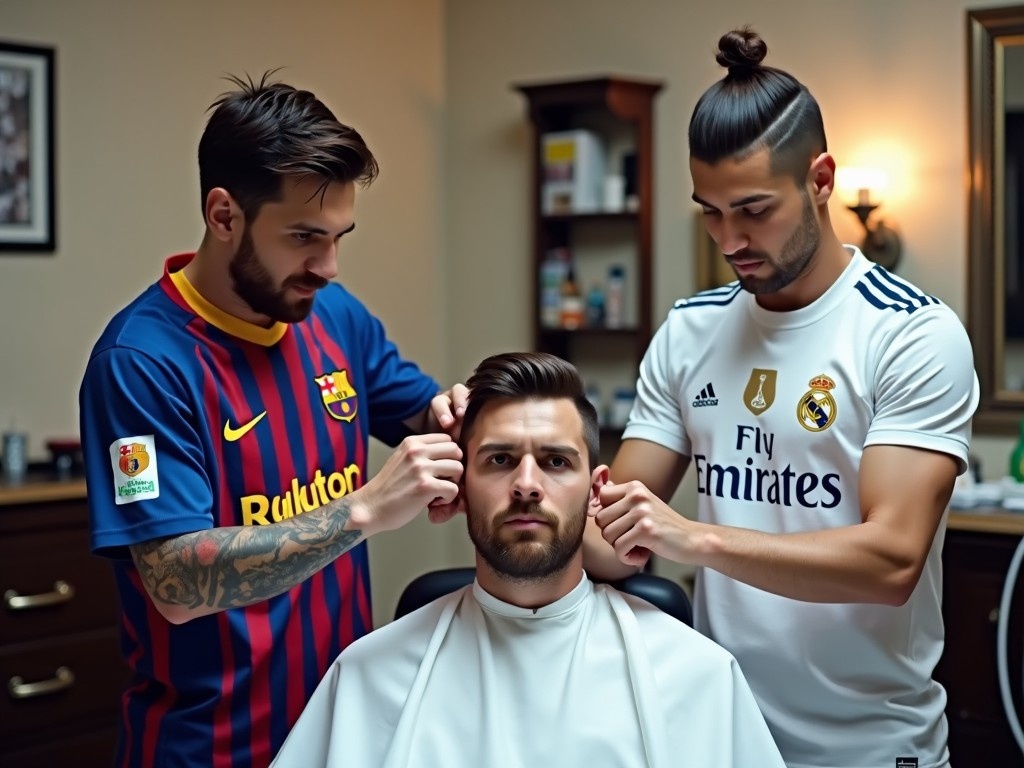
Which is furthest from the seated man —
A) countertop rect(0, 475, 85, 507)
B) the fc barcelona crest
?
countertop rect(0, 475, 85, 507)

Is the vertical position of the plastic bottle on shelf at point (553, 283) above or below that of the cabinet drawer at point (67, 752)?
above

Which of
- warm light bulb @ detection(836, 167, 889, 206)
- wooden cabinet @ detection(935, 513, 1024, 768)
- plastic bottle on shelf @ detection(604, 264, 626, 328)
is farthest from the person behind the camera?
plastic bottle on shelf @ detection(604, 264, 626, 328)

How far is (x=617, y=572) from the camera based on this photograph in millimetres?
1985

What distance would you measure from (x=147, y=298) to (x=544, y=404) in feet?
2.17

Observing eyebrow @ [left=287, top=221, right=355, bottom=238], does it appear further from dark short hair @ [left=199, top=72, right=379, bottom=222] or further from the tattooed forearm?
the tattooed forearm

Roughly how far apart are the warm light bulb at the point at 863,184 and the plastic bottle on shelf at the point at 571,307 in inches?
45.2

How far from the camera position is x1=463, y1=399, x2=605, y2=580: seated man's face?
1824 millimetres

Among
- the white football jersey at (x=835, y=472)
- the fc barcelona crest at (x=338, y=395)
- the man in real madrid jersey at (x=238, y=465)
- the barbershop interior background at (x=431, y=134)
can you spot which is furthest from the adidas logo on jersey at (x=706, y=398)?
the barbershop interior background at (x=431, y=134)

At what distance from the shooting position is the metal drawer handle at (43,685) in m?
3.05

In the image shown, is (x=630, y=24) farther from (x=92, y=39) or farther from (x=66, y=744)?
(x=66, y=744)

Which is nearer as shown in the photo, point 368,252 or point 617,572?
point 617,572

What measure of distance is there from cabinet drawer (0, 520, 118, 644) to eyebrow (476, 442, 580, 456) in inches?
70.2

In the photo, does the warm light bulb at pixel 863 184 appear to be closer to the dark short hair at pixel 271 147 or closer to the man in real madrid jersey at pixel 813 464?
the man in real madrid jersey at pixel 813 464

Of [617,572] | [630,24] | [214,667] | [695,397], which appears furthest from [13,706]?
[630,24]
